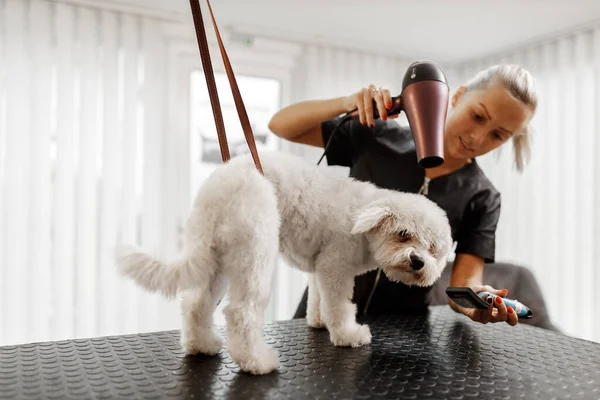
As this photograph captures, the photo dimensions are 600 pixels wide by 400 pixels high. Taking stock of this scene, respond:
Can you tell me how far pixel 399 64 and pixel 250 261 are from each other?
3836 millimetres

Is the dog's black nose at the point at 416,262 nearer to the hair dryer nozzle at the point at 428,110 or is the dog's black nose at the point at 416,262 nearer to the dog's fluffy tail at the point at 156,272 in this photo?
the hair dryer nozzle at the point at 428,110

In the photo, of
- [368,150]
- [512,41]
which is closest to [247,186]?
[368,150]

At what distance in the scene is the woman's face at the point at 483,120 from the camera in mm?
1336

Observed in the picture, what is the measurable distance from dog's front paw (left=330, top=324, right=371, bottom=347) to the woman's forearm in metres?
0.52

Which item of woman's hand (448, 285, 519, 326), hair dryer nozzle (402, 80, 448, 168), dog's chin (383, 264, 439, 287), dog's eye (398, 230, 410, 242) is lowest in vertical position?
woman's hand (448, 285, 519, 326)

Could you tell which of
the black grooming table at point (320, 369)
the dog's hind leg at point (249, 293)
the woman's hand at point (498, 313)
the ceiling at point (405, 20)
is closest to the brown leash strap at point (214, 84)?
the dog's hind leg at point (249, 293)

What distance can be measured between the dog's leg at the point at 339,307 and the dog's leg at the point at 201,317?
8.5 inches

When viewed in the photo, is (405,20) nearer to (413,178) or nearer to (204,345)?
(413,178)

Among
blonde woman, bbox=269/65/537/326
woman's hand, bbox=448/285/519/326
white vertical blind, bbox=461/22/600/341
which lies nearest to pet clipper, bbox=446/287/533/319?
woman's hand, bbox=448/285/519/326

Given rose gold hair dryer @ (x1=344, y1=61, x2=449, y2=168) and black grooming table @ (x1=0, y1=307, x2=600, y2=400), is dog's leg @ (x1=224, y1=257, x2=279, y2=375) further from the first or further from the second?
rose gold hair dryer @ (x1=344, y1=61, x2=449, y2=168)

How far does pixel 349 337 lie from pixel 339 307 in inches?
2.9

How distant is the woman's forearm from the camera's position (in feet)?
4.28

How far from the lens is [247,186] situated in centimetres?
91

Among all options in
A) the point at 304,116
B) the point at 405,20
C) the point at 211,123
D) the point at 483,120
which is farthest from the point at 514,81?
the point at 211,123
